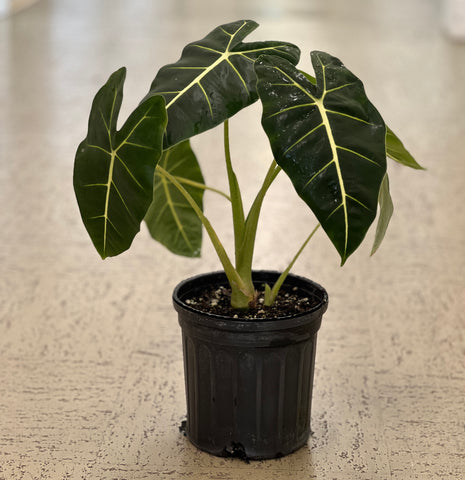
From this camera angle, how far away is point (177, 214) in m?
1.95

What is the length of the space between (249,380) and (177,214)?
0.48m

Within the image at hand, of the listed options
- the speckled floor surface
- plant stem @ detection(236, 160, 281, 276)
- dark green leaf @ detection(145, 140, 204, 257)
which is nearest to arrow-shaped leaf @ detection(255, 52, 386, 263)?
plant stem @ detection(236, 160, 281, 276)

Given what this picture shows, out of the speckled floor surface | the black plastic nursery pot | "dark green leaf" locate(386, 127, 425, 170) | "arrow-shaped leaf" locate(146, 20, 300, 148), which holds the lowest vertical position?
the speckled floor surface

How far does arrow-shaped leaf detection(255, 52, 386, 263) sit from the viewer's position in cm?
132

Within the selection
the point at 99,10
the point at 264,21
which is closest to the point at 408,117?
the point at 264,21

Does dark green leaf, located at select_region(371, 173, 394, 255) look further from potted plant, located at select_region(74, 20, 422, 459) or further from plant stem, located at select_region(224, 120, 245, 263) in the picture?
plant stem, located at select_region(224, 120, 245, 263)

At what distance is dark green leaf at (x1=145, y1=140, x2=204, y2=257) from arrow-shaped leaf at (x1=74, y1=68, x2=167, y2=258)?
0.45m

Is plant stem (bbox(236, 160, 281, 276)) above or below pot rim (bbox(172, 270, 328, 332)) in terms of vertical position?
above

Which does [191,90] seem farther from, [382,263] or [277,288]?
[382,263]

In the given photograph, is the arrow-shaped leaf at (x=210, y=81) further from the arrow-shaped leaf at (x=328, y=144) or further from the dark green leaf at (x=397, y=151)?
the dark green leaf at (x=397, y=151)

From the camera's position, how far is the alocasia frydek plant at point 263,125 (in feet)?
4.37

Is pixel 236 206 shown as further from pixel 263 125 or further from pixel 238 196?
pixel 263 125

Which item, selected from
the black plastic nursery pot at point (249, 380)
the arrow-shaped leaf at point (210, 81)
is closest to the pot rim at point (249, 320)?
the black plastic nursery pot at point (249, 380)

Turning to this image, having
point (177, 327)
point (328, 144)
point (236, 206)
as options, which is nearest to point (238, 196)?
point (236, 206)
